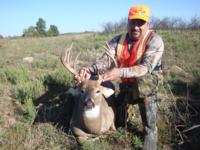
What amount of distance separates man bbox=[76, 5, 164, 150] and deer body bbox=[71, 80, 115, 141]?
0.71ft

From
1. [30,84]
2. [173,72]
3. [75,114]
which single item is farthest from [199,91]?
[30,84]

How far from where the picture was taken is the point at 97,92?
443 centimetres

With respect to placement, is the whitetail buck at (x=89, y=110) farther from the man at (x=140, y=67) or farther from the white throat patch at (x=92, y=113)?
the man at (x=140, y=67)

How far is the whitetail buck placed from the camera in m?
4.27

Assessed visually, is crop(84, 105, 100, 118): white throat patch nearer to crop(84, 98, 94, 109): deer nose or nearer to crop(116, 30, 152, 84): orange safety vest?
crop(84, 98, 94, 109): deer nose

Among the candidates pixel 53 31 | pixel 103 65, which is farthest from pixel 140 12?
pixel 53 31

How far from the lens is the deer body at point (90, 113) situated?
14.0 ft

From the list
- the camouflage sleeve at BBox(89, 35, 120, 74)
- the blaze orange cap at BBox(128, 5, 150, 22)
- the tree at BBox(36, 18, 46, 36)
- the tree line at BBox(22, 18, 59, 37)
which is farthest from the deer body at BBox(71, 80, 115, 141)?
the tree at BBox(36, 18, 46, 36)

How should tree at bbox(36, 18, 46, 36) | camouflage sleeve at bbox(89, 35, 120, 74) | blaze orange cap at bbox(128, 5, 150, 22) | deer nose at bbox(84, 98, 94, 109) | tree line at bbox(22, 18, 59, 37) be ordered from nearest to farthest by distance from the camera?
deer nose at bbox(84, 98, 94, 109) < blaze orange cap at bbox(128, 5, 150, 22) < camouflage sleeve at bbox(89, 35, 120, 74) < tree line at bbox(22, 18, 59, 37) < tree at bbox(36, 18, 46, 36)

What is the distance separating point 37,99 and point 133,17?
2.41 meters

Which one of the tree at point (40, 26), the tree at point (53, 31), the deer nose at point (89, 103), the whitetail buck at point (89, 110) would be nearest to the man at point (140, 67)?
the whitetail buck at point (89, 110)

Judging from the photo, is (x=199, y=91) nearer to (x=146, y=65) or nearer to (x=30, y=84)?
(x=146, y=65)

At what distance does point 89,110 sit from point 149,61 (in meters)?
0.99

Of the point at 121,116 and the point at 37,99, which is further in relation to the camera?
the point at 37,99
